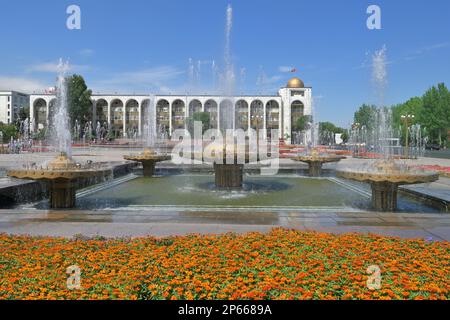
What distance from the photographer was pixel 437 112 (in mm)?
58188

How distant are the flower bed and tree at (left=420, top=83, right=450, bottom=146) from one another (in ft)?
194

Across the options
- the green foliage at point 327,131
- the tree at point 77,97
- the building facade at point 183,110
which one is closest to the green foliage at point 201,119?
the building facade at point 183,110

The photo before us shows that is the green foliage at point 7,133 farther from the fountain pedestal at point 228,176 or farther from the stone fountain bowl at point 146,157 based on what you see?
the fountain pedestal at point 228,176

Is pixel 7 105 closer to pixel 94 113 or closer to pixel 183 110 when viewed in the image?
pixel 94 113

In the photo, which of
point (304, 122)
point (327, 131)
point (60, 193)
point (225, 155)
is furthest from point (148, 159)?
point (327, 131)

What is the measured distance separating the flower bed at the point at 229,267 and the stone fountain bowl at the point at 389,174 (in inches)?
127

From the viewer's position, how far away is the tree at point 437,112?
189 feet

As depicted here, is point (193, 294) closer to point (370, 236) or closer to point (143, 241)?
point (143, 241)

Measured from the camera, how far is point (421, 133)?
6322cm

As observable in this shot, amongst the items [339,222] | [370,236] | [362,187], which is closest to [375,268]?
[370,236]

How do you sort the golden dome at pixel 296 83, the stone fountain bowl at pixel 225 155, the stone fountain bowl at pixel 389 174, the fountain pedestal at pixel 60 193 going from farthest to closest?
1. the golden dome at pixel 296 83
2. the stone fountain bowl at pixel 225 155
3. the fountain pedestal at pixel 60 193
4. the stone fountain bowl at pixel 389 174

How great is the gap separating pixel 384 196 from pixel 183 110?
77.7m

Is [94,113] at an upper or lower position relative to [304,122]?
upper

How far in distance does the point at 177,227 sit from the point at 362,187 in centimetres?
949
